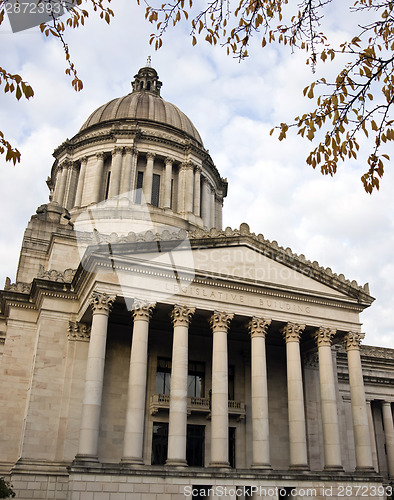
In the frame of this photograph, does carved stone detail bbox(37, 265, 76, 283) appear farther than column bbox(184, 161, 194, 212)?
No

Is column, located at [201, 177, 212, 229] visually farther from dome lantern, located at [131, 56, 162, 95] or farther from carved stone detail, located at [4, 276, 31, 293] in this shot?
carved stone detail, located at [4, 276, 31, 293]

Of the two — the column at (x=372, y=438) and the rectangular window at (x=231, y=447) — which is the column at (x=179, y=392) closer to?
the rectangular window at (x=231, y=447)

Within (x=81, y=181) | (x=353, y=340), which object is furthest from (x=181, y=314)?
(x=81, y=181)

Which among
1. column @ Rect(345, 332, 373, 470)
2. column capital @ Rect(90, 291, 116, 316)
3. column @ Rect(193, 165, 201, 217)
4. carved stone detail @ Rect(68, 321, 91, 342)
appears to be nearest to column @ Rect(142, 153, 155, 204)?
column @ Rect(193, 165, 201, 217)

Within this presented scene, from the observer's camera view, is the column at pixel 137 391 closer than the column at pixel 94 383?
No

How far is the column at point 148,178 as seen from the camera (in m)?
45.2

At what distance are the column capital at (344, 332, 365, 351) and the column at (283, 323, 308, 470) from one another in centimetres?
315

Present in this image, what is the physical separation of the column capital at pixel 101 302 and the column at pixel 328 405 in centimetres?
1263

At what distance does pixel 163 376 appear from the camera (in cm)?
3192

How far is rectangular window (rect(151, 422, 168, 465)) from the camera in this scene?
29609 mm

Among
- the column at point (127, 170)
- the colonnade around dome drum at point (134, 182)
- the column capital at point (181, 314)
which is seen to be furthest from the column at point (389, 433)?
the column at point (127, 170)

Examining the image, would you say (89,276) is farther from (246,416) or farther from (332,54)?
(332,54)

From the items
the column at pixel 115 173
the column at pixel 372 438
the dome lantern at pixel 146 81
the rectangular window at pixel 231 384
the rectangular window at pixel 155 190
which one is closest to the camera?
the rectangular window at pixel 231 384

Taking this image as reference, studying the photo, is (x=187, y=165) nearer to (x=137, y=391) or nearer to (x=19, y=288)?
(x=19, y=288)
